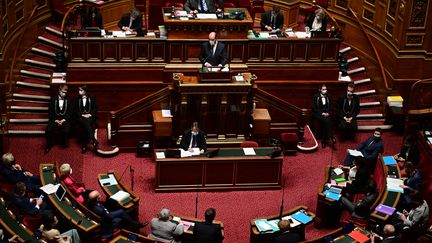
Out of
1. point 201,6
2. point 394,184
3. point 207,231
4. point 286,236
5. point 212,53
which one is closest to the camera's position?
point 286,236

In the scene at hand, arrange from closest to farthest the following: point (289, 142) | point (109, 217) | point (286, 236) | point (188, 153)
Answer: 1. point (286, 236)
2. point (109, 217)
3. point (188, 153)
4. point (289, 142)

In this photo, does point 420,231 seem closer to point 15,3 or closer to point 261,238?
point 261,238

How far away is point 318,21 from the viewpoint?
18.3 meters

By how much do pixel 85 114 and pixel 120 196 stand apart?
3.37 metres

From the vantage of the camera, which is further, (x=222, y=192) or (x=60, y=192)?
(x=222, y=192)

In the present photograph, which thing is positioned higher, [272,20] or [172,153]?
[272,20]

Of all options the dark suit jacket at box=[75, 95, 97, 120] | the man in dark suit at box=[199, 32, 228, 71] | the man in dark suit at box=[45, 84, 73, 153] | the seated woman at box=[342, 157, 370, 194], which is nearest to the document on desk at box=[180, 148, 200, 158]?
the man in dark suit at box=[199, 32, 228, 71]

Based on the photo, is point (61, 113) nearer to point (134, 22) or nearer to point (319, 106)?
point (134, 22)

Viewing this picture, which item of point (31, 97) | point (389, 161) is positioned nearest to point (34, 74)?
point (31, 97)

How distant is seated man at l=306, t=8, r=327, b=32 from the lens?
59.4ft

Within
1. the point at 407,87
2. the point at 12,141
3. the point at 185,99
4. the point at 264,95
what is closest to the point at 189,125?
the point at 185,99

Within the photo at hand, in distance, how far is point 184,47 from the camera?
17.4 metres

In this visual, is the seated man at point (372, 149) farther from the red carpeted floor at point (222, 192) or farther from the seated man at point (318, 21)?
the seated man at point (318, 21)

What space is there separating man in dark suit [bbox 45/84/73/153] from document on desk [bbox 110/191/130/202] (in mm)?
3124
